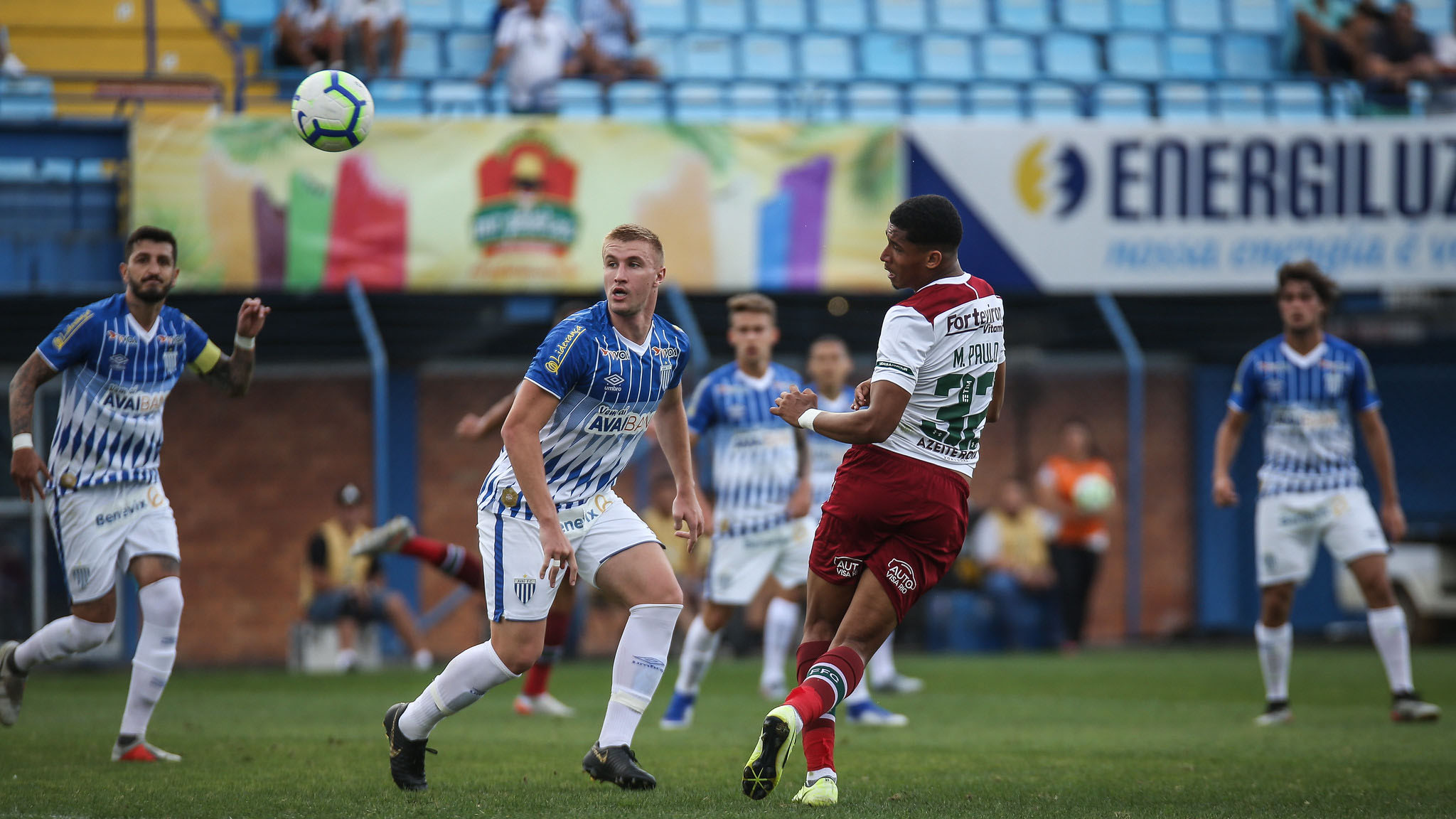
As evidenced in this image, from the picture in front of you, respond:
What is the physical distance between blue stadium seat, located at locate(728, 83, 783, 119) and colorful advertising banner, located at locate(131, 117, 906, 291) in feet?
1.85

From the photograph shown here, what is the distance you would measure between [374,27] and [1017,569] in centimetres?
849

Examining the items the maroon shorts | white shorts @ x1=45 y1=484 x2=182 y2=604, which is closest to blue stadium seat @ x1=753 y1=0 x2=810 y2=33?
white shorts @ x1=45 y1=484 x2=182 y2=604

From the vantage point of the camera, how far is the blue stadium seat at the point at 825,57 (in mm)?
17547

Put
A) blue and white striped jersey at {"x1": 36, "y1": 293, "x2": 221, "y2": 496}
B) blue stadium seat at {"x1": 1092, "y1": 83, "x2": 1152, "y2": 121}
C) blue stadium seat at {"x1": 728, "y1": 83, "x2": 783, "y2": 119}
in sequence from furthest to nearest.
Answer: blue stadium seat at {"x1": 1092, "y1": 83, "x2": 1152, "y2": 121} < blue stadium seat at {"x1": 728, "y1": 83, "x2": 783, "y2": 119} < blue and white striped jersey at {"x1": 36, "y1": 293, "x2": 221, "y2": 496}

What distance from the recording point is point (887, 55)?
58.8ft

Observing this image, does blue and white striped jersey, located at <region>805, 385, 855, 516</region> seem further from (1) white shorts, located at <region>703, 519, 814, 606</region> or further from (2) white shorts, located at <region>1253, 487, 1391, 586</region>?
(2) white shorts, located at <region>1253, 487, 1391, 586</region>

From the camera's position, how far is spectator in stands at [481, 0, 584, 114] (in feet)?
49.9

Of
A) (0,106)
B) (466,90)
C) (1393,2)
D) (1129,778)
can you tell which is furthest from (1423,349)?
(0,106)

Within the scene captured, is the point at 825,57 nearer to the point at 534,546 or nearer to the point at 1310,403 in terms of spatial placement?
the point at 1310,403

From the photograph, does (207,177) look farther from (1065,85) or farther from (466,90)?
(1065,85)

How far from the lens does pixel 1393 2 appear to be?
61.3ft

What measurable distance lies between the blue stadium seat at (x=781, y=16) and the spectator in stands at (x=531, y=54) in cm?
325

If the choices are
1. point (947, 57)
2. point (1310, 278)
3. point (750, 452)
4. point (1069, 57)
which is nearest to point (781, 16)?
point (947, 57)

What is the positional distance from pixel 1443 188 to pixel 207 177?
12.3 m
